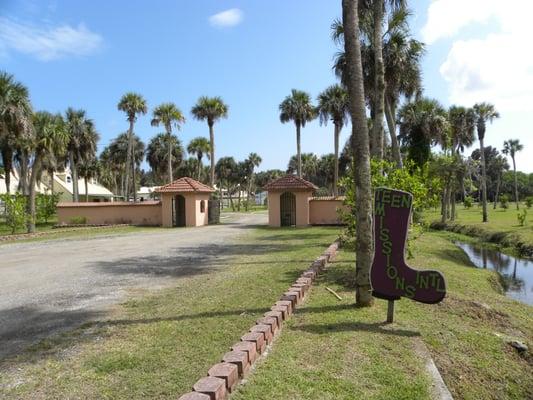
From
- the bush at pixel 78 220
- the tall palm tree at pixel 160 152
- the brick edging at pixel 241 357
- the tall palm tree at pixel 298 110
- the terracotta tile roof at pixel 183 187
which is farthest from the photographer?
the tall palm tree at pixel 160 152

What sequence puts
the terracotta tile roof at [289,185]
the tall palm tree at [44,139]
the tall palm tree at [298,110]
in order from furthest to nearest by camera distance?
the tall palm tree at [298,110] → the terracotta tile roof at [289,185] → the tall palm tree at [44,139]

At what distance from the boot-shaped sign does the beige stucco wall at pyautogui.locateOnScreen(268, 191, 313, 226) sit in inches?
834

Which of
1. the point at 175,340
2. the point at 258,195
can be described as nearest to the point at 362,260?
the point at 175,340

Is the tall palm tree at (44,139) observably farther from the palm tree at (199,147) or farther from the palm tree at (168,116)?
the palm tree at (199,147)

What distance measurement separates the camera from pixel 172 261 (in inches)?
506

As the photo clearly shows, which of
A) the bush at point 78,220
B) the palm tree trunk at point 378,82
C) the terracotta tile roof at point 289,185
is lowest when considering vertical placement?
the bush at point 78,220

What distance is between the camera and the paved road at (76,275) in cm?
666

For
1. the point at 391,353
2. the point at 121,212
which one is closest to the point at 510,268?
the point at 391,353

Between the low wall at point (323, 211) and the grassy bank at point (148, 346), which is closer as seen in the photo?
the grassy bank at point (148, 346)

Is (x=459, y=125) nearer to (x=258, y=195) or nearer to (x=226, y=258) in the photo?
(x=226, y=258)

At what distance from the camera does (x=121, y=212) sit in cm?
2994

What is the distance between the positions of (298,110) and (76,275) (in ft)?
98.4

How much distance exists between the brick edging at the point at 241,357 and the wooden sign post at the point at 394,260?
1.33 meters

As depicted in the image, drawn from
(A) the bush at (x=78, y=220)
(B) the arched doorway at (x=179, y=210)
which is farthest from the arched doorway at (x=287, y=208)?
(A) the bush at (x=78, y=220)
